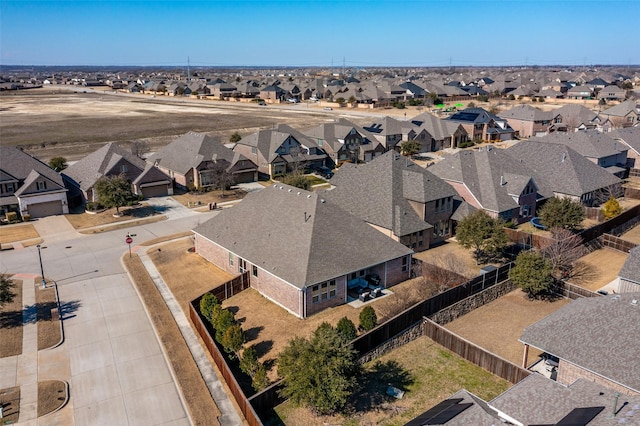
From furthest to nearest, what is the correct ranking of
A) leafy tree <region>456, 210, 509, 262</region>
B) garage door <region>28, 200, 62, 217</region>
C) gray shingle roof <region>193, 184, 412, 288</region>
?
garage door <region>28, 200, 62, 217</region>
leafy tree <region>456, 210, 509, 262</region>
gray shingle roof <region>193, 184, 412, 288</region>

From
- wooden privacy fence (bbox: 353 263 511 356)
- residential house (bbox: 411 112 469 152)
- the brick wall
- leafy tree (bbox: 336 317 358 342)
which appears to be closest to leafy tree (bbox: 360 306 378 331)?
wooden privacy fence (bbox: 353 263 511 356)

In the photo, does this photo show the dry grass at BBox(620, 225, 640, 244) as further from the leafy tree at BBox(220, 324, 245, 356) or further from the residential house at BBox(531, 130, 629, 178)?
the leafy tree at BBox(220, 324, 245, 356)

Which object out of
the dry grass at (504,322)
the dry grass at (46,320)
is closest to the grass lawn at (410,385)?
the dry grass at (504,322)

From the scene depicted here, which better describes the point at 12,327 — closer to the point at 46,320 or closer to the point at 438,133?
the point at 46,320

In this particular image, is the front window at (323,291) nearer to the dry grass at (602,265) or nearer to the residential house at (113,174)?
the dry grass at (602,265)

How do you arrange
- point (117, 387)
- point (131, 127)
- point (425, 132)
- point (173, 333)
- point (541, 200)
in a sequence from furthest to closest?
point (131, 127)
point (425, 132)
point (541, 200)
point (173, 333)
point (117, 387)

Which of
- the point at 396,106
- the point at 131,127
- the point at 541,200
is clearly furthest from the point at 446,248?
the point at 396,106

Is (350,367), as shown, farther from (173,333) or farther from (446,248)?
(446,248)
